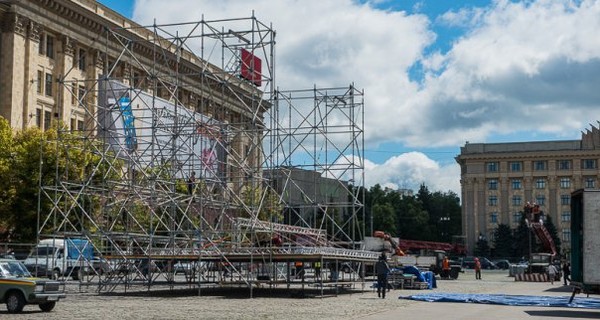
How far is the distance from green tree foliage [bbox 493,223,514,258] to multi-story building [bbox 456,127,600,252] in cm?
838

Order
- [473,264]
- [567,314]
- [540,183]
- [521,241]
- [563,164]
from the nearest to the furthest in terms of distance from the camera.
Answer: [567,314] < [473,264] < [521,241] < [563,164] < [540,183]

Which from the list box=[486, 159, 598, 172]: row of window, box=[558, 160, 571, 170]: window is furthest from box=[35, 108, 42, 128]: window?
box=[558, 160, 571, 170]: window

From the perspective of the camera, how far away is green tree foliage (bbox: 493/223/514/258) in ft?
405

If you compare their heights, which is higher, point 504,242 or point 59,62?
point 59,62

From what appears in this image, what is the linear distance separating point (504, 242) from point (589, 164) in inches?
741

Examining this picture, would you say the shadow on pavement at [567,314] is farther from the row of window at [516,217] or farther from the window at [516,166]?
the window at [516,166]

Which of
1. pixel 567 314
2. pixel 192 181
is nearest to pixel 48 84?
pixel 192 181

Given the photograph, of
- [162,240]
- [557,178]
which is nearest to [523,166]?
[557,178]

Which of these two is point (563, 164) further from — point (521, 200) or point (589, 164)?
point (521, 200)

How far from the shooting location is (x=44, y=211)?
50.2 metres

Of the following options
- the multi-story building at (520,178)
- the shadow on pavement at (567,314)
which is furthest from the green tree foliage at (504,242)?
the shadow on pavement at (567,314)

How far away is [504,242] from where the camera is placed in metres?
124

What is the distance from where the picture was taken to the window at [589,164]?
129125 millimetres

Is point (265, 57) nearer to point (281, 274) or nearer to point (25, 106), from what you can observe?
point (281, 274)
